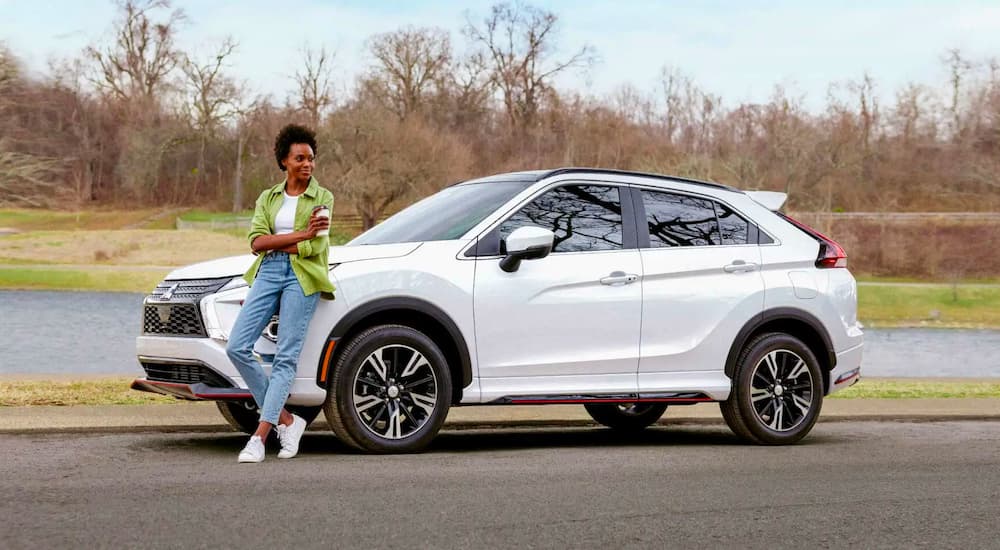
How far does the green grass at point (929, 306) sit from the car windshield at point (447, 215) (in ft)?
144

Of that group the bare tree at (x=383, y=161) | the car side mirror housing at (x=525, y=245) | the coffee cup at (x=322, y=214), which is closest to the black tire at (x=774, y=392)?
the car side mirror housing at (x=525, y=245)

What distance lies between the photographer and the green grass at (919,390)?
→ 14789 millimetres

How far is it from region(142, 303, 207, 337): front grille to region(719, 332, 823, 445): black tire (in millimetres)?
3837

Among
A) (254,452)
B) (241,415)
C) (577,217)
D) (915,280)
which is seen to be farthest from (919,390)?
(915,280)

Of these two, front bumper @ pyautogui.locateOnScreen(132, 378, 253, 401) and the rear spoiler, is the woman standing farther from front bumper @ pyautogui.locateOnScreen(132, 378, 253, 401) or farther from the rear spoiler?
the rear spoiler

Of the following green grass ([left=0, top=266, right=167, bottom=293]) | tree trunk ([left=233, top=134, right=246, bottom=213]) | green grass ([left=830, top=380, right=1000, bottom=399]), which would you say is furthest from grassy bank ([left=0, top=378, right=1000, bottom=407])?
tree trunk ([left=233, top=134, right=246, bottom=213])

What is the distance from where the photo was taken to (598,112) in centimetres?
10025

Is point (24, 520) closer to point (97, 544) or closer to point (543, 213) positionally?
point (97, 544)

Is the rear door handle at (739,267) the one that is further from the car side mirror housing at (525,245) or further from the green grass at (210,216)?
the green grass at (210,216)

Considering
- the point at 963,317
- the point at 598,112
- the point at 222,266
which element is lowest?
the point at 963,317

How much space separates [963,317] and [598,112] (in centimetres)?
4913

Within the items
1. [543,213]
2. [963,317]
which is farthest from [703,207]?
[963,317]

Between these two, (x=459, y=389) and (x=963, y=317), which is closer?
(x=459, y=389)

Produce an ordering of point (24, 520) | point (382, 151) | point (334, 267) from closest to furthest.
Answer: point (24, 520), point (334, 267), point (382, 151)
